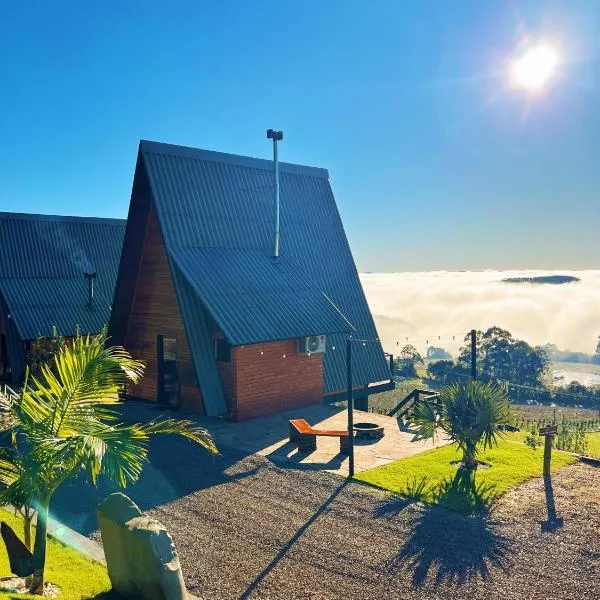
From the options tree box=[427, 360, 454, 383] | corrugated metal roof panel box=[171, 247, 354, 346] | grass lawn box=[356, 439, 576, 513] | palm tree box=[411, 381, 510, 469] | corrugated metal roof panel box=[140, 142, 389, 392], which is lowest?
tree box=[427, 360, 454, 383]

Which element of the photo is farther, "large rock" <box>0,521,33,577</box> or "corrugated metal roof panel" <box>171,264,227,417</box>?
"corrugated metal roof panel" <box>171,264,227,417</box>

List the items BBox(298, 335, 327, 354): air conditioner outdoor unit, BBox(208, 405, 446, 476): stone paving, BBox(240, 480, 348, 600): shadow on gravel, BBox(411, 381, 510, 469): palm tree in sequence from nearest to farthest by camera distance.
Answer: BBox(240, 480, 348, 600): shadow on gravel → BBox(411, 381, 510, 469): palm tree → BBox(208, 405, 446, 476): stone paving → BBox(298, 335, 327, 354): air conditioner outdoor unit

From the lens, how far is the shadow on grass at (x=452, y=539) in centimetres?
883

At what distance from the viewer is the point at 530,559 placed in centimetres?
913

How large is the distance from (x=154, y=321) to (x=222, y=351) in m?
3.65

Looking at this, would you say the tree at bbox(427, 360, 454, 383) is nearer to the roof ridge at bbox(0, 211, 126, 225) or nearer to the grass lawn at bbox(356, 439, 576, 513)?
the roof ridge at bbox(0, 211, 126, 225)

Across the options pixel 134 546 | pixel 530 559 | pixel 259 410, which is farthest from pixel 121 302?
pixel 530 559

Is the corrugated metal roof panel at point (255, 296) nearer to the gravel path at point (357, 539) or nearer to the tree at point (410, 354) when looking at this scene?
the gravel path at point (357, 539)

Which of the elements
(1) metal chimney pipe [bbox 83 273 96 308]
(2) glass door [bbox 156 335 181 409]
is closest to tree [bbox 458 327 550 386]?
(1) metal chimney pipe [bbox 83 273 96 308]

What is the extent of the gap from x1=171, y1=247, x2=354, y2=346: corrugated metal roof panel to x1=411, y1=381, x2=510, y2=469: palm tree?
6.22 metres

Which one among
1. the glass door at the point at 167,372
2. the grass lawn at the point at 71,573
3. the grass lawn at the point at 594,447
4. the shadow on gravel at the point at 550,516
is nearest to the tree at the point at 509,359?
the grass lawn at the point at 594,447

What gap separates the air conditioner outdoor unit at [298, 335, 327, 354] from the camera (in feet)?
65.2

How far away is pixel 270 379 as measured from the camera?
1930 centimetres

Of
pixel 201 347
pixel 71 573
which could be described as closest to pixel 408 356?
pixel 201 347
